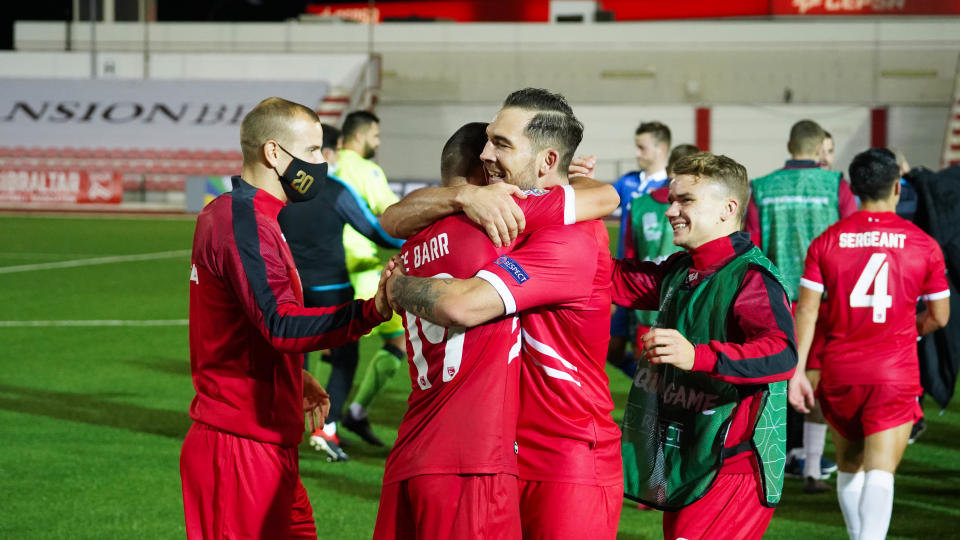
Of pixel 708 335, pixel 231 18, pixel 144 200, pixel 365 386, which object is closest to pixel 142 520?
pixel 365 386

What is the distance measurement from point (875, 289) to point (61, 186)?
31.8 meters

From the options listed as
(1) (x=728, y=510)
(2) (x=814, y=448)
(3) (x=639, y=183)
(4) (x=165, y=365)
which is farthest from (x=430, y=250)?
(4) (x=165, y=365)

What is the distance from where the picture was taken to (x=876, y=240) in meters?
4.86

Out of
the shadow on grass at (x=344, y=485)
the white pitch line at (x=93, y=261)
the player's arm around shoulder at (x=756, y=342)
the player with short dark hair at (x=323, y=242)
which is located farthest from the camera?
the white pitch line at (x=93, y=261)

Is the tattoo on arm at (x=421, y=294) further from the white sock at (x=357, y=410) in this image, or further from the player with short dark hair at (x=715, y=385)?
the white sock at (x=357, y=410)

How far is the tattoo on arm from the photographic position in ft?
9.05

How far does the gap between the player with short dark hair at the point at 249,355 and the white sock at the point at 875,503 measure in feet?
8.14

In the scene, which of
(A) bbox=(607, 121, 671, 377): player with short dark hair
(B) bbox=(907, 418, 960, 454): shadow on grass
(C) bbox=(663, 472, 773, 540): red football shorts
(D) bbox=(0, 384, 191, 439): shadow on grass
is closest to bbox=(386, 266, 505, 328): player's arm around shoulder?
(C) bbox=(663, 472, 773, 540): red football shorts

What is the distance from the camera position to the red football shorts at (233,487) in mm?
3449

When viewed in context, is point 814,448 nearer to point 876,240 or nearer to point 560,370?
point 876,240

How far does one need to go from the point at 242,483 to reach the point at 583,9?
3690 cm

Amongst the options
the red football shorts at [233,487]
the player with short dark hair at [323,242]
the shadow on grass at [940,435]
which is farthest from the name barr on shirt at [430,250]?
the shadow on grass at [940,435]

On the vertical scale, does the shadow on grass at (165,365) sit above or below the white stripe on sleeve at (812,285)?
below

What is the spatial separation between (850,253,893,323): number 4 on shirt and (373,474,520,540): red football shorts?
2.57 m
